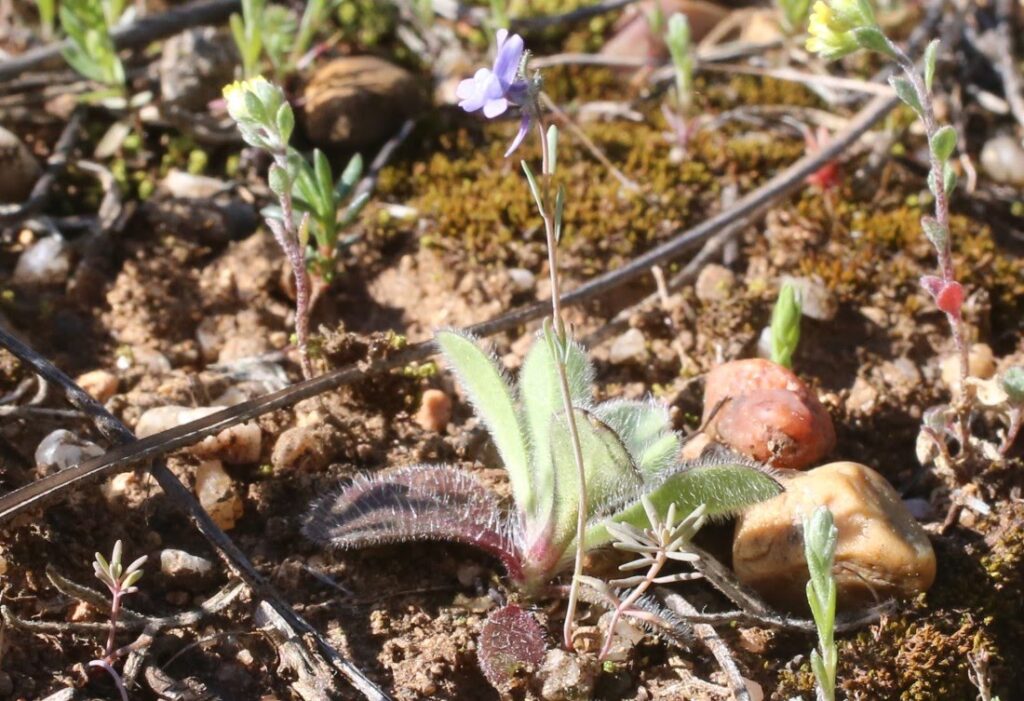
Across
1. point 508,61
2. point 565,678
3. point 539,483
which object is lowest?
point 565,678

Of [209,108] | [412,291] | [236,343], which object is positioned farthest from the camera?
[209,108]

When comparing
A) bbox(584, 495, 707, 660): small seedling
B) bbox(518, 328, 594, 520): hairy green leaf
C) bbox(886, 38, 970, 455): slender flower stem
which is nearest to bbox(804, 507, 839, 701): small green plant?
bbox(584, 495, 707, 660): small seedling

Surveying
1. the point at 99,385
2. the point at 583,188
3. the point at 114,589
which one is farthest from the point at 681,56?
the point at 114,589

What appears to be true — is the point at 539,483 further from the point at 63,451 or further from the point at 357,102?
the point at 357,102

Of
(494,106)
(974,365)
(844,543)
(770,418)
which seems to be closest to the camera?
(494,106)

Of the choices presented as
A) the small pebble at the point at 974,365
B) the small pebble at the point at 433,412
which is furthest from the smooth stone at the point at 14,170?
the small pebble at the point at 974,365

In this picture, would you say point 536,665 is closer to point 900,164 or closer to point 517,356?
point 517,356

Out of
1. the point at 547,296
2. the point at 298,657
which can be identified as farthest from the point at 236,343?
the point at 298,657
